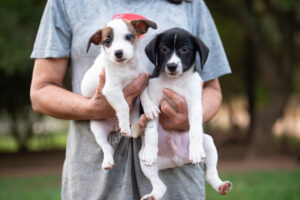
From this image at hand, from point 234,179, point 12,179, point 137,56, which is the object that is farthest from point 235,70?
point 137,56

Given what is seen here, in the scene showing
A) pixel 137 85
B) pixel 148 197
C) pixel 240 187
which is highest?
pixel 137 85

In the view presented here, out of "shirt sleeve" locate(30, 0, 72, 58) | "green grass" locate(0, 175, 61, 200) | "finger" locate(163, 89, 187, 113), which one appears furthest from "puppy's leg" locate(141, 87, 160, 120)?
"green grass" locate(0, 175, 61, 200)

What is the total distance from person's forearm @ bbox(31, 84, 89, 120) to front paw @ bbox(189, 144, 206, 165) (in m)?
0.74

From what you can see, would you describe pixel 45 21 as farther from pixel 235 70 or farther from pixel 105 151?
pixel 235 70

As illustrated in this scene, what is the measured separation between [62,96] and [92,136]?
1.15ft

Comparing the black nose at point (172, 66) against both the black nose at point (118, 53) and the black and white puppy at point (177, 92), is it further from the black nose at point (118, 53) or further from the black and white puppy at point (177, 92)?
the black nose at point (118, 53)

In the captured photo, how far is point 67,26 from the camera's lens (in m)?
2.92

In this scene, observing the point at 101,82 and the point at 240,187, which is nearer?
the point at 101,82

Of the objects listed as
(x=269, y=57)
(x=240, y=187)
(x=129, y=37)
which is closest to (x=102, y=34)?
(x=129, y=37)

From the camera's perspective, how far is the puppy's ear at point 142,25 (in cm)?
274

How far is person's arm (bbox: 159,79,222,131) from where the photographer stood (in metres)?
2.75

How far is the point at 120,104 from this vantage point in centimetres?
272

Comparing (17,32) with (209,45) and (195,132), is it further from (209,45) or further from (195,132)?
(195,132)

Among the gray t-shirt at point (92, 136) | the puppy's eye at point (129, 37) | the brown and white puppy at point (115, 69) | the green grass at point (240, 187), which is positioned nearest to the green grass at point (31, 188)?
the green grass at point (240, 187)
